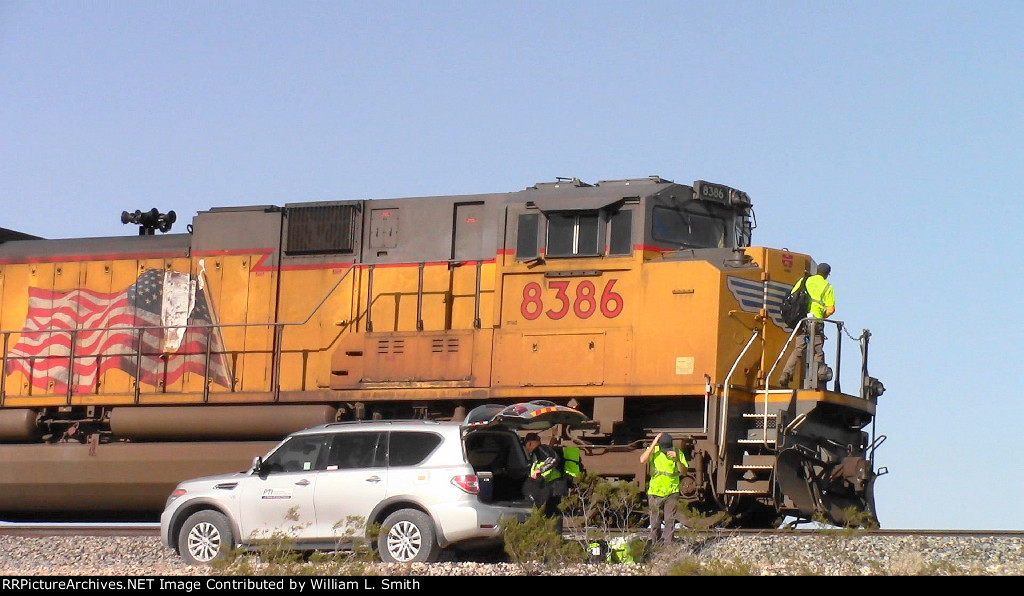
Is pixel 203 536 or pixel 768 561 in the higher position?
pixel 768 561

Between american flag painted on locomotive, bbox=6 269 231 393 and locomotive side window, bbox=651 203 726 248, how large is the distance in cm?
588

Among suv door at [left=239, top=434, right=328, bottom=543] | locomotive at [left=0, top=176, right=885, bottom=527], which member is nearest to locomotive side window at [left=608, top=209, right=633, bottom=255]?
locomotive at [left=0, top=176, right=885, bottom=527]

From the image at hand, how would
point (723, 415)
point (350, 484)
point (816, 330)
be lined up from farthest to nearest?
1. point (816, 330)
2. point (723, 415)
3. point (350, 484)

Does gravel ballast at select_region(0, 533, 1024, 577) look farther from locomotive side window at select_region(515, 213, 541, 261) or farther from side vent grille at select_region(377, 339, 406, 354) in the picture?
locomotive side window at select_region(515, 213, 541, 261)

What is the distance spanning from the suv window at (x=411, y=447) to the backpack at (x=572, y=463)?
6.79ft

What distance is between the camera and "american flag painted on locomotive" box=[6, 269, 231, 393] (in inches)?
714

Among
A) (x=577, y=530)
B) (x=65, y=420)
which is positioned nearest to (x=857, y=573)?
(x=577, y=530)

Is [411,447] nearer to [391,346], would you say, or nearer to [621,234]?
[391,346]

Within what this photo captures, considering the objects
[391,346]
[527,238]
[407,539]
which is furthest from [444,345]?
[407,539]

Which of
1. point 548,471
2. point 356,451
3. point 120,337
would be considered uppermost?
point 120,337

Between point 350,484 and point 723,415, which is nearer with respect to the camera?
point 350,484

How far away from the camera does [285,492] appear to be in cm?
1293

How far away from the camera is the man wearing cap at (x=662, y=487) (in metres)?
13.5

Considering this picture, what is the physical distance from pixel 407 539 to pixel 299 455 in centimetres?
152
